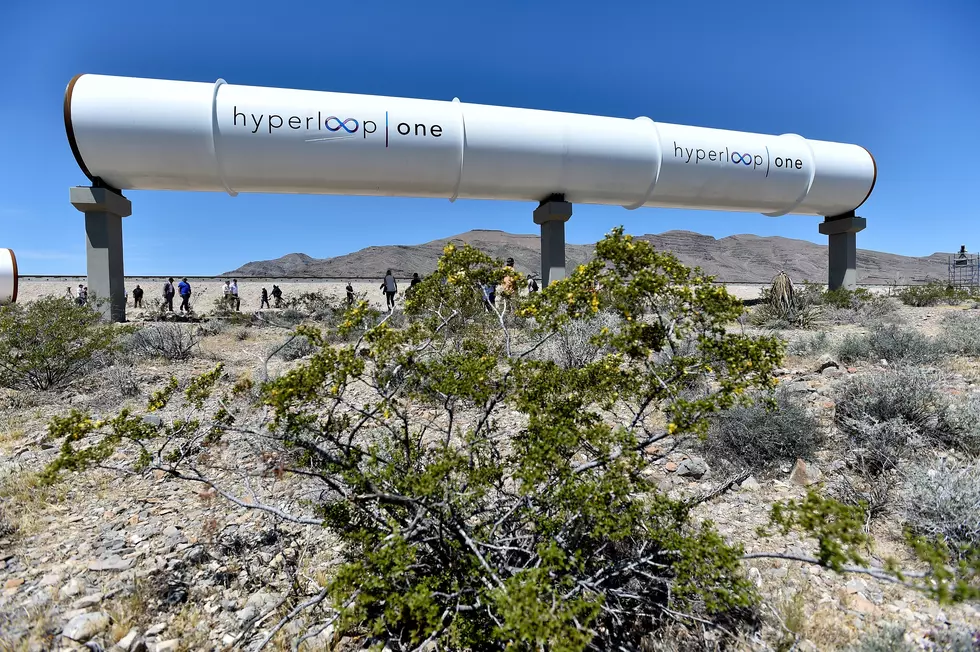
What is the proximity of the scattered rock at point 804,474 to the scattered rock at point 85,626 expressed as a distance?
159 inches

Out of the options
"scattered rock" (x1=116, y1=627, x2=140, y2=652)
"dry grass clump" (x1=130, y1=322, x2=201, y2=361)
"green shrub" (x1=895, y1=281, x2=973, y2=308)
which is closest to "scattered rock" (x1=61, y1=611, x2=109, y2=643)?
"scattered rock" (x1=116, y1=627, x2=140, y2=652)

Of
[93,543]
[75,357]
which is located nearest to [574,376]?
[93,543]

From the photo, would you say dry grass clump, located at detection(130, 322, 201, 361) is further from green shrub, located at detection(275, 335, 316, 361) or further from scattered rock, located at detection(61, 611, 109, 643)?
scattered rock, located at detection(61, 611, 109, 643)

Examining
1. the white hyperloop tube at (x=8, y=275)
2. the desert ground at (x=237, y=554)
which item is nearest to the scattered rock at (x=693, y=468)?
the desert ground at (x=237, y=554)

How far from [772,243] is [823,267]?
54.5 feet

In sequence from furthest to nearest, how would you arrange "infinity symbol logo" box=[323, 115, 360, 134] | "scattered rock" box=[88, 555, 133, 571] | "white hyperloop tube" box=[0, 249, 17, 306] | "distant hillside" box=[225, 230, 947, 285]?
"distant hillside" box=[225, 230, 947, 285], "white hyperloop tube" box=[0, 249, 17, 306], "infinity symbol logo" box=[323, 115, 360, 134], "scattered rock" box=[88, 555, 133, 571]

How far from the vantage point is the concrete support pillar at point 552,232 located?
32.7 ft

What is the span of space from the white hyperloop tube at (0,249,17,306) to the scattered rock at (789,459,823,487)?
17820 mm

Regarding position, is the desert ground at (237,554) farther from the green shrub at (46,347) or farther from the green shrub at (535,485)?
the green shrub at (46,347)

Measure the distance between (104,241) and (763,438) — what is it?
11060mm

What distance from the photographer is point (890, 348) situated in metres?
5.33

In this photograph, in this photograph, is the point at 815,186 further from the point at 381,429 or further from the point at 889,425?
the point at 381,429

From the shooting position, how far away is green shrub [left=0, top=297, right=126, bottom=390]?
215 inches

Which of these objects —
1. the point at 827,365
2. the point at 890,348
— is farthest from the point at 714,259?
the point at 827,365
